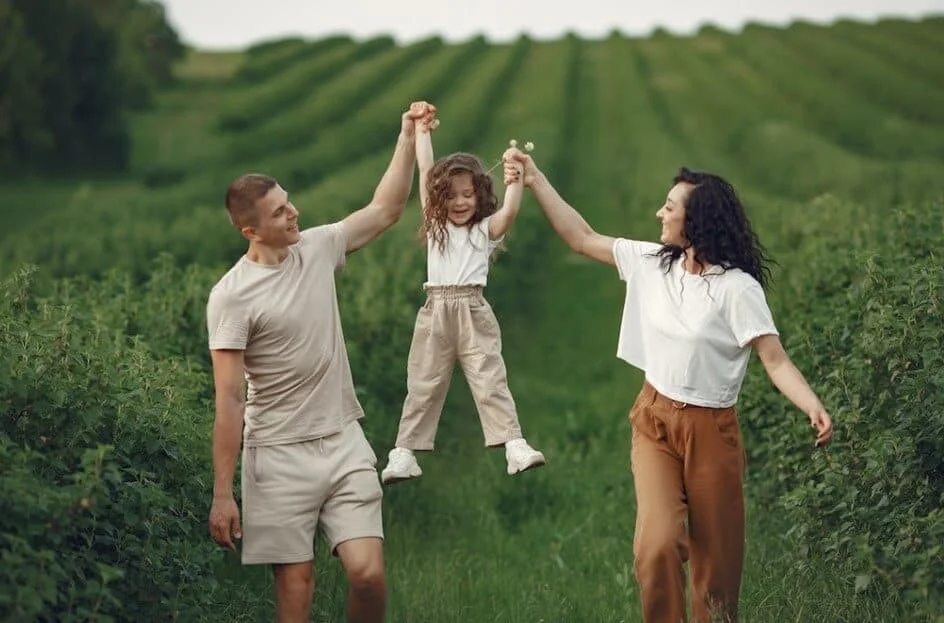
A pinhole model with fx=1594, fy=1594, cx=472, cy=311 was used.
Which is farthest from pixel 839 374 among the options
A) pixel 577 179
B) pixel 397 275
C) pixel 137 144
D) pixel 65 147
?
pixel 137 144

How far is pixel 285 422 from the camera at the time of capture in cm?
611

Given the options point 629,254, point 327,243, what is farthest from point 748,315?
point 327,243

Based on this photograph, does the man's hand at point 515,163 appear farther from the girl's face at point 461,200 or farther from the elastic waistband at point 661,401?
the elastic waistband at point 661,401

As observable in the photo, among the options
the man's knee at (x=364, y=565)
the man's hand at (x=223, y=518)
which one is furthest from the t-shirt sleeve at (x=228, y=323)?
the man's knee at (x=364, y=565)

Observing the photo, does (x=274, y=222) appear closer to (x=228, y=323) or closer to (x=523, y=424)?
(x=228, y=323)

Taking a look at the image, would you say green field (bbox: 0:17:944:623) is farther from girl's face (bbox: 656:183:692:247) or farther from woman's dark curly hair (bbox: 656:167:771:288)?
girl's face (bbox: 656:183:692:247)

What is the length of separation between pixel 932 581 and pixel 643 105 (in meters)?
47.2

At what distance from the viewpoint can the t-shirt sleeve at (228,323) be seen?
5.96 m

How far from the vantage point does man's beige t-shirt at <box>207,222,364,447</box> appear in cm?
601

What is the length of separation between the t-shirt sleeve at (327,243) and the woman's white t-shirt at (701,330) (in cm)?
118

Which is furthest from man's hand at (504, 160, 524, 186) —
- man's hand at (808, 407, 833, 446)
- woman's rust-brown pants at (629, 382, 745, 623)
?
man's hand at (808, 407, 833, 446)

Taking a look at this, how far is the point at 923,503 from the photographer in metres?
6.64

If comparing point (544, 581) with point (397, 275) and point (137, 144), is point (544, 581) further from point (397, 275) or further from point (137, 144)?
point (137, 144)

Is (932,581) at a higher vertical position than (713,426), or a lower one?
lower
